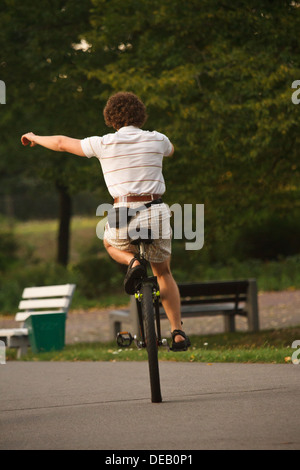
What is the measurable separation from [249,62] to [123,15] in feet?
10.5

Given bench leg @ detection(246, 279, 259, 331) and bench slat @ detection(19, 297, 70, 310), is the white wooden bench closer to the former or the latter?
bench slat @ detection(19, 297, 70, 310)

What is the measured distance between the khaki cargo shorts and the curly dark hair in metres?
0.61

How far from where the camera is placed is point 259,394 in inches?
231

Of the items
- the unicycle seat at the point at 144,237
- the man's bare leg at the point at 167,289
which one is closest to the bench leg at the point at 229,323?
the man's bare leg at the point at 167,289

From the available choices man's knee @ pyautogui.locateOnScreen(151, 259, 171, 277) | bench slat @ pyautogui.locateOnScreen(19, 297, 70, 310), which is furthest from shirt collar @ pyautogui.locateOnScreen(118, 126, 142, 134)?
bench slat @ pyautogui.locateOnScreen(19, 297, 70, 310)

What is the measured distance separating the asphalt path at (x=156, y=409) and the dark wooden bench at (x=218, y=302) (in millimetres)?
4463

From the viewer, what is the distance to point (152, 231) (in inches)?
233

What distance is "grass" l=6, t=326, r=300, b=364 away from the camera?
8.17m

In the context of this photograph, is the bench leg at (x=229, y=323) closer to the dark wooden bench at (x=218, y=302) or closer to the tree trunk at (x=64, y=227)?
the dark wooden bench at (x=218, y=302)

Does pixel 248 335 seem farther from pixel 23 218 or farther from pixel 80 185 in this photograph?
pixel 23 218

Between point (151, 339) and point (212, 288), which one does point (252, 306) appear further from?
point (151, 339)

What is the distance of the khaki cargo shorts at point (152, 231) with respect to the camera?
590 centimetres

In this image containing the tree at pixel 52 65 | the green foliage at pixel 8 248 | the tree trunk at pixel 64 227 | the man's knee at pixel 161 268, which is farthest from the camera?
the green foliage at pixel 8 248

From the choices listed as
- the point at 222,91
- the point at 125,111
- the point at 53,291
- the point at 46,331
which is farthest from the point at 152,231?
the point at 53,291
